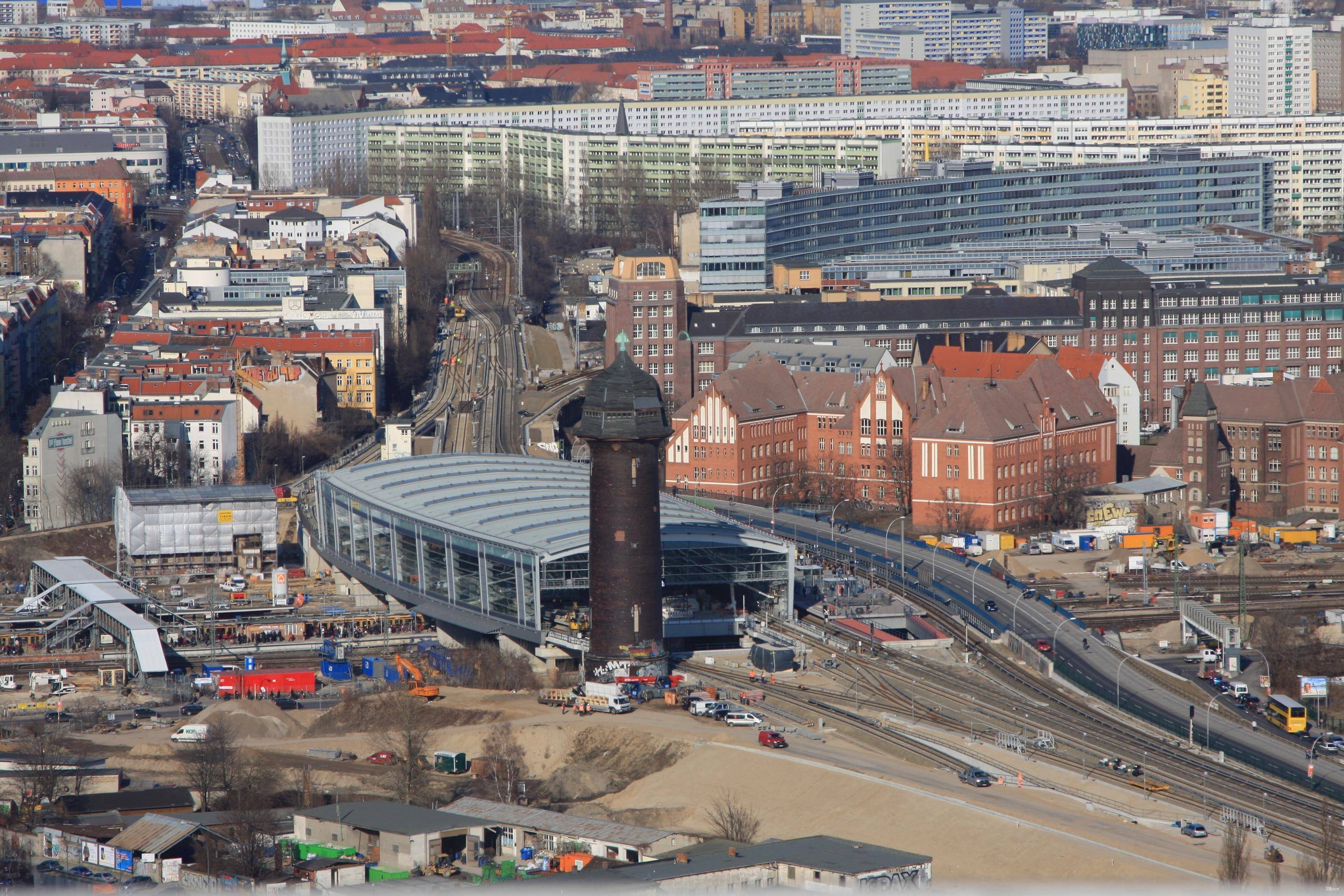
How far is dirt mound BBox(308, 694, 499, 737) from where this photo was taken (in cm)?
8819

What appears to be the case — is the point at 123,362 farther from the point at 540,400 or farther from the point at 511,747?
the point at 511,747

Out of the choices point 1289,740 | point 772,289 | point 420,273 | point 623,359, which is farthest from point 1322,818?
point 420,273

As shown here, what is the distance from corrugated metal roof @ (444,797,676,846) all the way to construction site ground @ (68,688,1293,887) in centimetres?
294

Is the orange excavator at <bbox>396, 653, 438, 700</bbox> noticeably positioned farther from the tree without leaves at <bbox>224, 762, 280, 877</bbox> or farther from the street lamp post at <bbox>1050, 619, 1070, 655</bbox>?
the street lamp post at <bbox>1050, 619, 1070, 655</bbox>

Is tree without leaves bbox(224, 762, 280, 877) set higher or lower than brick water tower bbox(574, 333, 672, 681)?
lower

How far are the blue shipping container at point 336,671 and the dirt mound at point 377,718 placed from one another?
7597 millimetres

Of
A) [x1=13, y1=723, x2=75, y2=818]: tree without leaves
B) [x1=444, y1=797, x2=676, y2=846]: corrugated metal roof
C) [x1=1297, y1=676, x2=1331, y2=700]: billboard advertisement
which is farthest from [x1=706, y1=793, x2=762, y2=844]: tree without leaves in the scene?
[x1=1297, y1=676, x2=1331, y2=700]: billboard advertisement

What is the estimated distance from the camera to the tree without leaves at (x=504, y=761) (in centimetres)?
8125

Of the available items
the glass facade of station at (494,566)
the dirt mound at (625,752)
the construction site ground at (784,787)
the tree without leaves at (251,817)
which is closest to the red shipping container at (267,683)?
the construction site ground at (784,787)

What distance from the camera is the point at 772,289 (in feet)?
564

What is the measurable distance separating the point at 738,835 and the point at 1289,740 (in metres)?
21.9

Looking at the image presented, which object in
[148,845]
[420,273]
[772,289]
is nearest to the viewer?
[148,845]

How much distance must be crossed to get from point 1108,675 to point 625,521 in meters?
18.9

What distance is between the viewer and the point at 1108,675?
95.0m
